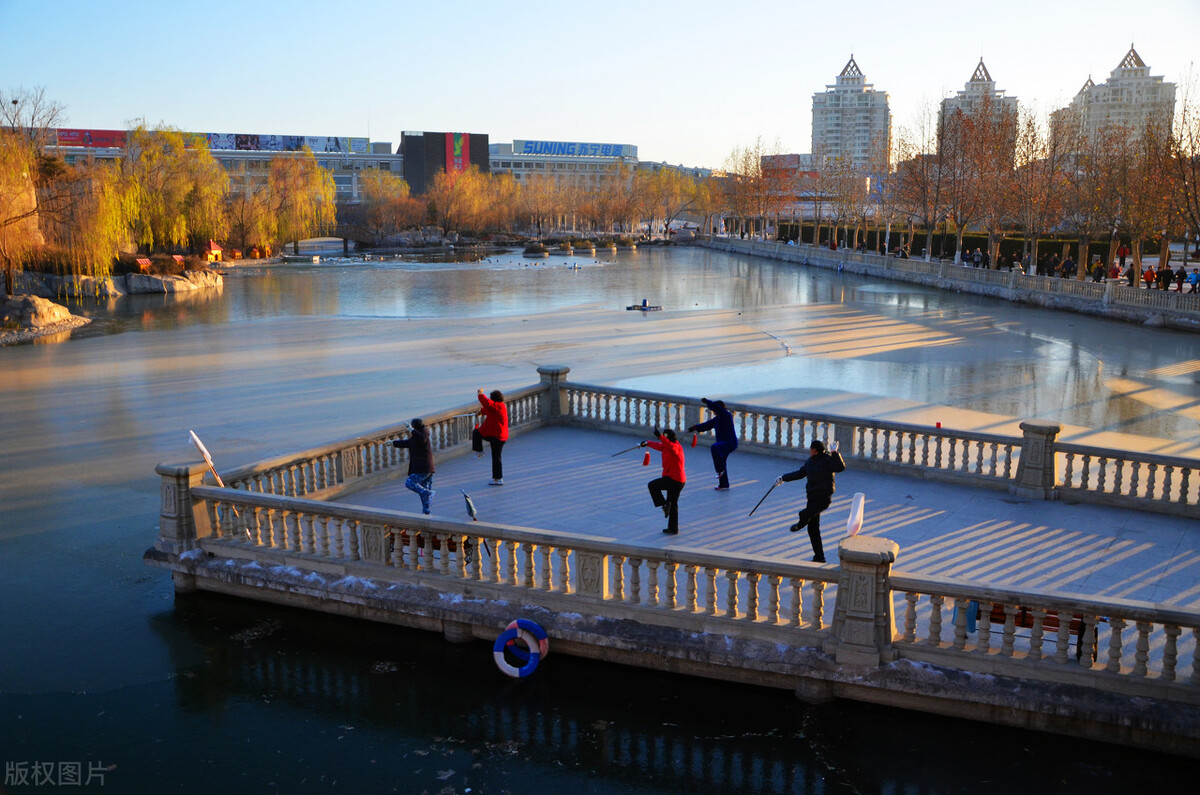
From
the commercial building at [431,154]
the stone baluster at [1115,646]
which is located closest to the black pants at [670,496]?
the stone baluster at [1115,646]

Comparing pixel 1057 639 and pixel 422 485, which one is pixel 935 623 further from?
pixel 422 485

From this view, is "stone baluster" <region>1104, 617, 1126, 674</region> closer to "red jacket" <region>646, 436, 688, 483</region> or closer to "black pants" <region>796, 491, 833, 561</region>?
"black pants" <region>796, 491, 833, 561</region>

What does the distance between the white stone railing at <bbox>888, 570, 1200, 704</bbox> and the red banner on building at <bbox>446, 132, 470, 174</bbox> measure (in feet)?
592

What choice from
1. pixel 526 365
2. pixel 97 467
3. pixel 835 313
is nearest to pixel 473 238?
pixel 835 313

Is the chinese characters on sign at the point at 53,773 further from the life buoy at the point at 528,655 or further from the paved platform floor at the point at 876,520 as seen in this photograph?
the paved platform floor at the point at 876,520

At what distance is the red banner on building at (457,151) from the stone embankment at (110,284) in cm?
12290

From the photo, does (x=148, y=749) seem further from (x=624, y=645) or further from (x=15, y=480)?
(x=15, y=480)

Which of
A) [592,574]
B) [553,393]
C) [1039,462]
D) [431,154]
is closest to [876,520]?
[1039,462]

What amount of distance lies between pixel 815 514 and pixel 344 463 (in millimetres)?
6990

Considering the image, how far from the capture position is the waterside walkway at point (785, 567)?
8070 mm

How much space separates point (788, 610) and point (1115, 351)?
27363 millimetres

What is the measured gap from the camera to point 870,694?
847 cm

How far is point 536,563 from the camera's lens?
11.1 metres

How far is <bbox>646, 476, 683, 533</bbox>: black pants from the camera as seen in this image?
11.6 m
